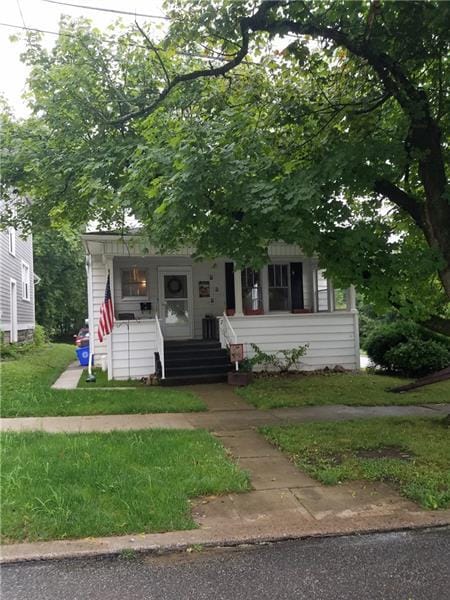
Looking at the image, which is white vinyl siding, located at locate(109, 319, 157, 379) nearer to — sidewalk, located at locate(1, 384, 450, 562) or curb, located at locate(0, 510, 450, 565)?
sidewalk, located at locate(1, 384, 450, 562)

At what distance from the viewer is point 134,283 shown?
1409 cm

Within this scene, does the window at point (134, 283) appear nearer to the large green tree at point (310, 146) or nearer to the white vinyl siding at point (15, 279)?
the white vinyl siding at point (15, 279)

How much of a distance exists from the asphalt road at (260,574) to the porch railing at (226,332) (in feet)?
28.0

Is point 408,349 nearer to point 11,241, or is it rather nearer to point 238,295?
point 238,295

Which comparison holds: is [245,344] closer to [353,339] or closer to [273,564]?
[353,339]

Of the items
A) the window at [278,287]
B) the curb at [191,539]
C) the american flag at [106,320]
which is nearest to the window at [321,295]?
the window at [278,287]

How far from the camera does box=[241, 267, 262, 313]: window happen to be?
→ 14445mm

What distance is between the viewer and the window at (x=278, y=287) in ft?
48.0

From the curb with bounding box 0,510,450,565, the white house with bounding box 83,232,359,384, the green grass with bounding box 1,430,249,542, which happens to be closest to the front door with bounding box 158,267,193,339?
the white house with bounding box 83,232,359,384

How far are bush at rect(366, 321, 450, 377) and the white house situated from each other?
67cm

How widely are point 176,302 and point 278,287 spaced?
2956mm

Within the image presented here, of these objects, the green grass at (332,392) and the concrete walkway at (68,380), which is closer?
the green grass at (332,392)

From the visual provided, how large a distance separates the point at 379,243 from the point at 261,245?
1543mm

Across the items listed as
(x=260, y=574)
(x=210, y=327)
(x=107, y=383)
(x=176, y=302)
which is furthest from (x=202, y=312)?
(x=260, y=574)
